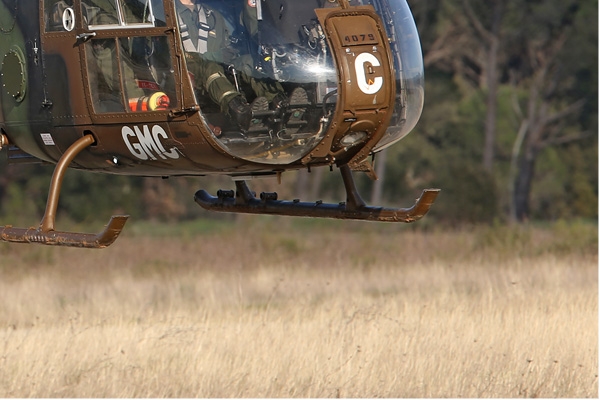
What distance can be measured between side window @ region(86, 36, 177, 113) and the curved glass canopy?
7.3 inches

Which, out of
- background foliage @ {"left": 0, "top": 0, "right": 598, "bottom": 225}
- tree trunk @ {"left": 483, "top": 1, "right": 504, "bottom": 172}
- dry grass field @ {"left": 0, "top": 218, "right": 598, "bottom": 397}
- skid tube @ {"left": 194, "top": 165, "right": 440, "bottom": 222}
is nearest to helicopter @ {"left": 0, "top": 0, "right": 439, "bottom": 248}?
skid tube @ {"left": 194, "top": 165, "right": 440, "bottom": 222}

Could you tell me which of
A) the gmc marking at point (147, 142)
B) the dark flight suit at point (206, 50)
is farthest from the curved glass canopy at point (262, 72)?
the gmc marking at point (147, 142)

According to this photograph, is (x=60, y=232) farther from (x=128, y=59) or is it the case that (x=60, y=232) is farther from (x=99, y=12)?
(x=99, y=12)

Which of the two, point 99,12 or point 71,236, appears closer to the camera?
point 71,236

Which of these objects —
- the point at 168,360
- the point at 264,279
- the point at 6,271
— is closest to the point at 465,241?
the point at 264,279

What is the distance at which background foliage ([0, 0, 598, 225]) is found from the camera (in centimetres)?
3231

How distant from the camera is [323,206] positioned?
8.24 metres

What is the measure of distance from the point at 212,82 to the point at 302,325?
4.66 metres

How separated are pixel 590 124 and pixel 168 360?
2778 centimetres

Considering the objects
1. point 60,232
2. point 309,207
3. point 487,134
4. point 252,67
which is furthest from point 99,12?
point 487,134

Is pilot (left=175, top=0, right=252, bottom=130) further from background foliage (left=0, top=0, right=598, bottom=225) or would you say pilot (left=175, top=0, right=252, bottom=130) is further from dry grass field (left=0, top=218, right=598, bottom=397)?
background foliage (left=0, top=0, right=598, bottom=225)

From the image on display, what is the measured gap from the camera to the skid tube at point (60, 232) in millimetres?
6512

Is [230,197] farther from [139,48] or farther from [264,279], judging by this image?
[264,279]

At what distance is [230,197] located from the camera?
892cm
